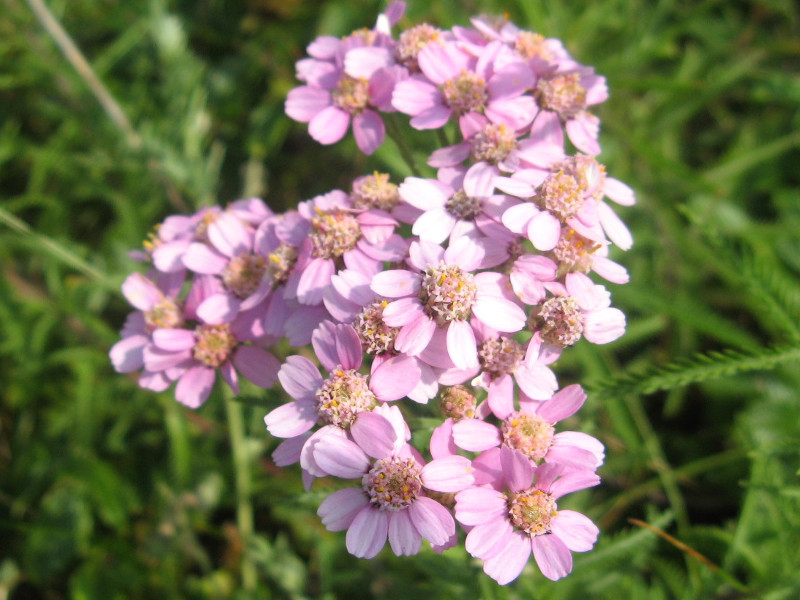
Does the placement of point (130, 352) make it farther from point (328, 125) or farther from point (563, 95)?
point (563, 95)

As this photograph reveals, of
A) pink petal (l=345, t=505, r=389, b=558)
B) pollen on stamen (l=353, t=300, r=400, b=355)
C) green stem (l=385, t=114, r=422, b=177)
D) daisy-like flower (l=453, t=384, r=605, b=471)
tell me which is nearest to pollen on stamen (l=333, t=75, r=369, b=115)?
green stem (l=385, t=114, r=422, b=177)

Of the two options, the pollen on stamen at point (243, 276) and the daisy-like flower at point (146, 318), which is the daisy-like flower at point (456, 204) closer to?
the pollen on stamen at point (243, 276)

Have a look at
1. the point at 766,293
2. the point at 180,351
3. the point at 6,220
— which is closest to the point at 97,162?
the point at 6,220

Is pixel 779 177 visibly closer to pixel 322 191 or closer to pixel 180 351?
pixel 322 191

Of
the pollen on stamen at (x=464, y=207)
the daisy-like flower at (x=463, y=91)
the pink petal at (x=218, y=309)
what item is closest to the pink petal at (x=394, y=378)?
the pollen on stamen at (x=464, y=207)

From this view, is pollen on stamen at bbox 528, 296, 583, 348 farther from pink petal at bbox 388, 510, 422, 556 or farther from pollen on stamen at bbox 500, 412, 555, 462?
pink petal at bbox 388, 510, 422, 556
